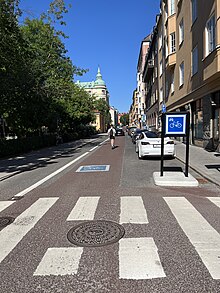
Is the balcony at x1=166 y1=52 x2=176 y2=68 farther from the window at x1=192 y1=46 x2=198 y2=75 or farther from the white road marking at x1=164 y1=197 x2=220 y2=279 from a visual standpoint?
the white road marking at x1=164 y1=197 x2=220 y2=279

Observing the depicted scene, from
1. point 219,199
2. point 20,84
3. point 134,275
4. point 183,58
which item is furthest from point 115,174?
point 183,58

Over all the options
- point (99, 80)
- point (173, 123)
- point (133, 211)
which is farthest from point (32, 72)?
point (99, 80)

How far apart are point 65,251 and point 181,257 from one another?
1567 millimetres

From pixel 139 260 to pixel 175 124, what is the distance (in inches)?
216

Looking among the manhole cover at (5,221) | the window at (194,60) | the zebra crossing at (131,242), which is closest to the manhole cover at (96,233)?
the zebra crossing at (131,242)

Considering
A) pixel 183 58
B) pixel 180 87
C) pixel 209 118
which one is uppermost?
pixel 183 58

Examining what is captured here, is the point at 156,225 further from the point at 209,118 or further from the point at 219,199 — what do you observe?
the point at 209,118

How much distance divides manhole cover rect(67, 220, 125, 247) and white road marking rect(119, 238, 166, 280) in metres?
0.23

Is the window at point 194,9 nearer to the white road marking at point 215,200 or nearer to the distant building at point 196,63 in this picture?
the distant building at point 196,63

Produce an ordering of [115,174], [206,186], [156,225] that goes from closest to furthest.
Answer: [156,225]
[206,186]
[115,174]

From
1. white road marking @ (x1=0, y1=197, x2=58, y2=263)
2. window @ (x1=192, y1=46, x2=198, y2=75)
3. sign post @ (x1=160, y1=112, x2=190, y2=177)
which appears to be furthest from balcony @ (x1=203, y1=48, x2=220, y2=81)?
white road marking @ (x1=0, y1=197, x2=58, y2=263)

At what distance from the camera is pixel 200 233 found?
13.2ft

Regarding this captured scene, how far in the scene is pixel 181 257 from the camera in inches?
130

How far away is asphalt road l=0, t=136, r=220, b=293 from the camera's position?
281cm
